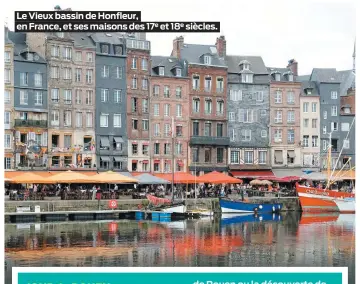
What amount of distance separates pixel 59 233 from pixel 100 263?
8.73 metres

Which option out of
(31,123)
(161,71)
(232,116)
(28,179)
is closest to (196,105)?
(232,116)

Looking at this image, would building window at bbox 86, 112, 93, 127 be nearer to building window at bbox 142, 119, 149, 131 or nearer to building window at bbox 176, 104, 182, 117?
building window at bbox 142, 119, 149, 131

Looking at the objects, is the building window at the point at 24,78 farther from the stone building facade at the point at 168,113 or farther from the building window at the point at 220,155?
the building window at the point at 220,155

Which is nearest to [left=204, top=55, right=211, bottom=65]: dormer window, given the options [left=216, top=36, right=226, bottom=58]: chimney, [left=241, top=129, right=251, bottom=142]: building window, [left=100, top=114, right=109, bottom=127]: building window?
[left=216, top=36, right=226, bottom=58]: chimney

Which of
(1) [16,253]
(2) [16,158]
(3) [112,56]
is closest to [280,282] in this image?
(1) [16,253]

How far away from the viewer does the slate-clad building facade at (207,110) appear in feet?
120

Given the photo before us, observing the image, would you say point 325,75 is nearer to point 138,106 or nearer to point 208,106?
point 208,106

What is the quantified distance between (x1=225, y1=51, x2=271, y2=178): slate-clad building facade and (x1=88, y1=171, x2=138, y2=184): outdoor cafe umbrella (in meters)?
7.68

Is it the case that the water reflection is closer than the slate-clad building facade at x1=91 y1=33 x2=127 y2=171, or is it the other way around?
the water reflection

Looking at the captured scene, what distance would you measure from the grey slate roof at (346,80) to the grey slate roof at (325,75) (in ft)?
1.37

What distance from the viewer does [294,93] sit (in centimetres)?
3894

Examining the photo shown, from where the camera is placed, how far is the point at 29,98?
112 feet

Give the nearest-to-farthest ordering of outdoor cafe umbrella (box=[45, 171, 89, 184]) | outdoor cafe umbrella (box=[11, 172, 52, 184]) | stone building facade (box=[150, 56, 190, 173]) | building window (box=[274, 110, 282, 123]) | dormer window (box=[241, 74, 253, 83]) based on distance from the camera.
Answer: outdoor cafe umbrella (box=[11, 172, 52, 184]) → outdoor cafe umbrella (box=[45, 171, 89, 184]) → stone building facade (box=[150, 56, 190, 173]) → building window (box=[274, 110, 282, 123]) → dormer window (box=[241, 74, 253, 83])

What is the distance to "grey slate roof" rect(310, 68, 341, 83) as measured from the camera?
32.8m
